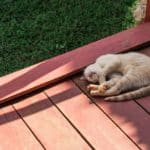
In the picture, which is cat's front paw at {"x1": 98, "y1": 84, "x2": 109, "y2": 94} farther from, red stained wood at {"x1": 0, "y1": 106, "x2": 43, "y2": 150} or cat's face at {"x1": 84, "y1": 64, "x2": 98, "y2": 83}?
red stained wood at {"x1": 0, "y1": 106, "x2": 43, "y2": 150}

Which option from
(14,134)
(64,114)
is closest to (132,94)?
(64,114)

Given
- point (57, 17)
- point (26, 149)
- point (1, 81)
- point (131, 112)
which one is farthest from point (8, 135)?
point (57, 17)

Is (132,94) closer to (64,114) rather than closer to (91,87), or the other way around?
(91,87)

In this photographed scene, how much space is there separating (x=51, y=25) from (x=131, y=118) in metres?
1.42

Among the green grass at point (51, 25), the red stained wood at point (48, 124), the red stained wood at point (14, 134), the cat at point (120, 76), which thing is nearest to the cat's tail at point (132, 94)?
the cat at point (120, 76)

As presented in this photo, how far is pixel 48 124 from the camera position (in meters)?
2.79

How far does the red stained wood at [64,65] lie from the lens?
304 cm

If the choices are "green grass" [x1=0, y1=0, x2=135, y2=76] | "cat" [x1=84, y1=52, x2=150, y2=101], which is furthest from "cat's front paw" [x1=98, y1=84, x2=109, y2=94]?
"green grass" [x1=0, y1=0, x2=135, y2=76]

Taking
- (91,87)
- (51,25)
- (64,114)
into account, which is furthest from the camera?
(51,25)

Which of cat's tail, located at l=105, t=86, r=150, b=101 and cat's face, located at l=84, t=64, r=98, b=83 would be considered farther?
cat's face, located at l=84, t=64, r=98, b=83

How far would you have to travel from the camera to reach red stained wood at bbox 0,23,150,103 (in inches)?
120

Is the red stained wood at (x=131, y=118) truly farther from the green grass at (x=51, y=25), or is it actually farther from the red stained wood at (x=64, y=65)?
the green grass at (x=51, y=25)

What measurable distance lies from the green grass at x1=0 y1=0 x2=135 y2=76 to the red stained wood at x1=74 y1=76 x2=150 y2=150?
0.88m

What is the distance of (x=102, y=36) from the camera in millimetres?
3785
